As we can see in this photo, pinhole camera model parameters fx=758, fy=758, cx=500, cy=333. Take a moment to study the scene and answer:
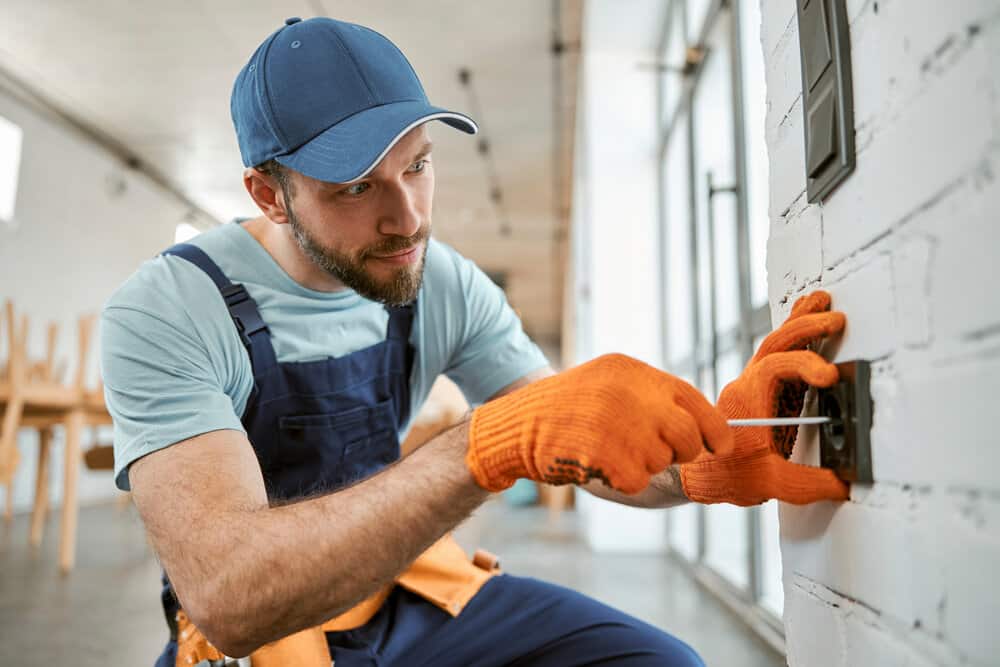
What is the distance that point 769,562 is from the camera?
200 centimetres

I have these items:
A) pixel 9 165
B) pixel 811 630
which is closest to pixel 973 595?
pixel 811 630

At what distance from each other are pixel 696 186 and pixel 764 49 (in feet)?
5.69

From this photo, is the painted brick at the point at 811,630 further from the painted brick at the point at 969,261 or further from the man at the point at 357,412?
the painted brick at the point at 969,261

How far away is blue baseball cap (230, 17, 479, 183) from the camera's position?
99cm

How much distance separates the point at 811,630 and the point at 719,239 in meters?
1.84

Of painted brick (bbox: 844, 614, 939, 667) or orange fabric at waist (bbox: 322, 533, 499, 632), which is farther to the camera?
orange fabric at waist (bbox: 322, 533, 499, 632)

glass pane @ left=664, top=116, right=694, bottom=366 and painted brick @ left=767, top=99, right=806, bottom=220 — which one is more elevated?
glass pane @ left=664, top=116, right=694, bottom=366

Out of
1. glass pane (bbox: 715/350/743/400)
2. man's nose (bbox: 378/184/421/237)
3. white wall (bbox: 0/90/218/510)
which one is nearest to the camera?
man's nose (bbox: 378/184/421/237)

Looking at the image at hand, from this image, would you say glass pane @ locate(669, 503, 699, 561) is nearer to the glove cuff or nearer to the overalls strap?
the overalls strap

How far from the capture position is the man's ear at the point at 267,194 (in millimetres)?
1115

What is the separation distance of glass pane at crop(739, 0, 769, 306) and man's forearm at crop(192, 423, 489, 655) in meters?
1.42

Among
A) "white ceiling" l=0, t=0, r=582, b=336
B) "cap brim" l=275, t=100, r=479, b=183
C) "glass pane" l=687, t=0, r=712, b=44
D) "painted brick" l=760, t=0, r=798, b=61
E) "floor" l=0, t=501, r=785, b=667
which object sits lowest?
"floor" l=0, t=501, r=785, b=667

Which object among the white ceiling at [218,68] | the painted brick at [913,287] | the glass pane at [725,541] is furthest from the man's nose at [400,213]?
the white ceiling at [218,68]

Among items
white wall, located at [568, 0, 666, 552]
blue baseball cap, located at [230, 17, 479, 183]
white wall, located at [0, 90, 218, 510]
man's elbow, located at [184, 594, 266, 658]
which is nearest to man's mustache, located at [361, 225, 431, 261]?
blue baseball cap, located at [230, 17, 479, 183]
